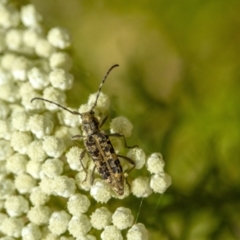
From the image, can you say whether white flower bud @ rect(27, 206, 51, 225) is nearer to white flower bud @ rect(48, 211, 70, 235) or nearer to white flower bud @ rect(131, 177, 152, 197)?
white flower bud @ rect(48, 211, 70, 235)

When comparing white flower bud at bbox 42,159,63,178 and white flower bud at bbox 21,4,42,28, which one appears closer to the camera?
white flower bud at bbox 42,159,63,178

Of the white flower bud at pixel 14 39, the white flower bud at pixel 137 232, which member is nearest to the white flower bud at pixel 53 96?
the white flower bud at pixel 14 39

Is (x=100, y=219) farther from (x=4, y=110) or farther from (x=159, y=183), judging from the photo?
(x=4, y=110)

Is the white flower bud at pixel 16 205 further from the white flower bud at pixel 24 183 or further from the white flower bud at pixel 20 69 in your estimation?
the white flower bud at pixel 20 69

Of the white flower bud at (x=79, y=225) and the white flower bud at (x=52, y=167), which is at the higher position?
the white flower bud at (x=52, y=167)

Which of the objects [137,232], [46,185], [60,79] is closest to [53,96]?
[60,79]

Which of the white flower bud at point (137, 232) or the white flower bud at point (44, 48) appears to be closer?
the white flower bud at point (137, 232)

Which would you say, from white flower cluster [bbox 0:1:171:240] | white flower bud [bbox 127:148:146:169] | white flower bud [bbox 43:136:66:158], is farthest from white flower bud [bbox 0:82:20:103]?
white flower bud [bbox 127:148:146:169]
